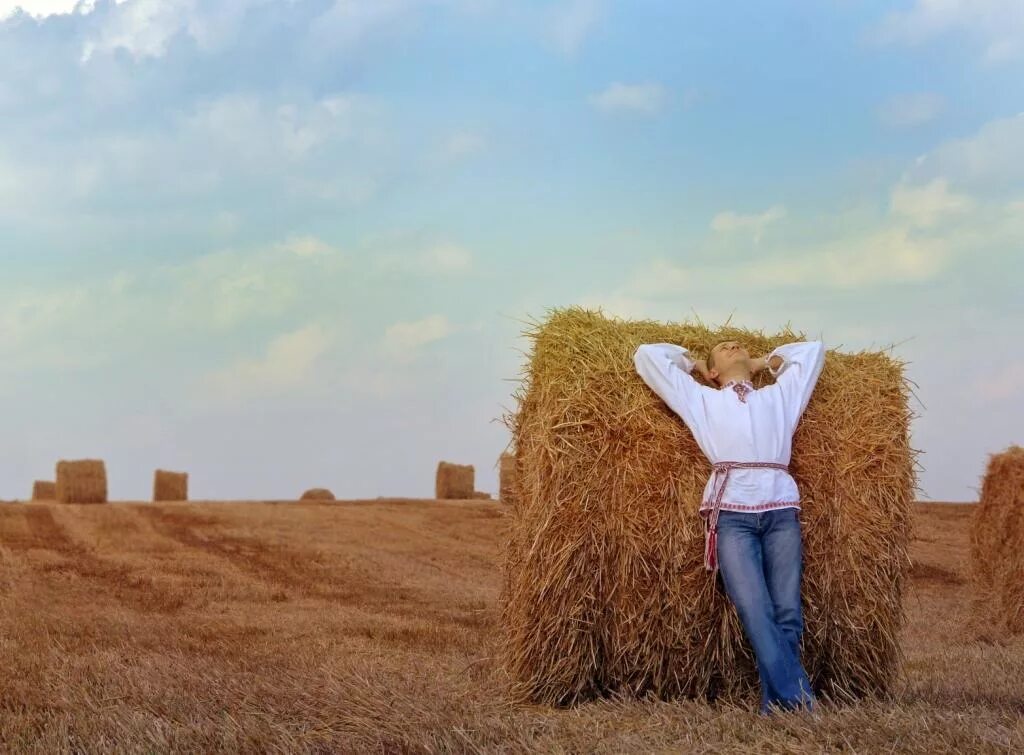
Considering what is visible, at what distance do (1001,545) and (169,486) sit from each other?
19.1 metres

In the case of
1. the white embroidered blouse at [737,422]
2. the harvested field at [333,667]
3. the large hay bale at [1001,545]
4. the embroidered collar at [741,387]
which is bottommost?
the harvested field at [333,667]

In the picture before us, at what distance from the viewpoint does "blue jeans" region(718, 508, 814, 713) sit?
5.17m

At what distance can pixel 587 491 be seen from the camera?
5.46m

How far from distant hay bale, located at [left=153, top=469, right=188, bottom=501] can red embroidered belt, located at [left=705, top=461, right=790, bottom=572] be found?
21404 mm

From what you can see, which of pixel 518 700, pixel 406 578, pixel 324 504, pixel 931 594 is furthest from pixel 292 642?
pixel 324 504

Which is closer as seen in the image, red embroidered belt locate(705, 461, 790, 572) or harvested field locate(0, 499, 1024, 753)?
harvested field locate(0, 499, 1024, 753)

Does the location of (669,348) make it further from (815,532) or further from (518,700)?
(518,700)

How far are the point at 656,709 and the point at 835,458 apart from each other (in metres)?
1.66

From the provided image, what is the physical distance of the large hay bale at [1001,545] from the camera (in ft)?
33.7

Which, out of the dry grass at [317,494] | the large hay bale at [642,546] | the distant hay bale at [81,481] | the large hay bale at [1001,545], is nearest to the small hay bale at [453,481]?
the dry grass at [317,494]

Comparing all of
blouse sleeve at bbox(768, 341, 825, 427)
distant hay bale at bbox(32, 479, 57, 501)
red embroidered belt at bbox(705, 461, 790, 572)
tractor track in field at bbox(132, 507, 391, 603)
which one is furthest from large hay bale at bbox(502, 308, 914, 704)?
distant hay bale at bbox(32, 479, 57, 501)

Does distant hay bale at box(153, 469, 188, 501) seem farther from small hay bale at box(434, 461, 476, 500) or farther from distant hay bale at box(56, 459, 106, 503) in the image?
small hay bale at box(434, 461, 476, 500)

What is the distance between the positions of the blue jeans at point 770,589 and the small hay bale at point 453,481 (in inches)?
735

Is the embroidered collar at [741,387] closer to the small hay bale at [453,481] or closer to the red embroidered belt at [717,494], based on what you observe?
the red embroidered belt at [717,494]
